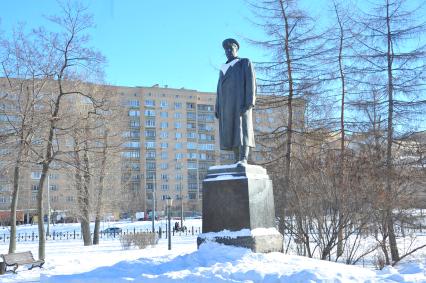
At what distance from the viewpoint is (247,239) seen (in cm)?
915

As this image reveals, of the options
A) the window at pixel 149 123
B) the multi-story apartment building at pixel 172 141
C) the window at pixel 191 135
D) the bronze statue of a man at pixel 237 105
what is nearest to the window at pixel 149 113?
the multi-story apartment building at pixel 172 141

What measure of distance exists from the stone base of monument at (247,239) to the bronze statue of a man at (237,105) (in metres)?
1.50

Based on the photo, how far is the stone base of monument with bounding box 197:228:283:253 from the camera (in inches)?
360

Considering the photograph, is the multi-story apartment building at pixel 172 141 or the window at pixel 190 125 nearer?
the multi-story apartment building at pixel 172 141

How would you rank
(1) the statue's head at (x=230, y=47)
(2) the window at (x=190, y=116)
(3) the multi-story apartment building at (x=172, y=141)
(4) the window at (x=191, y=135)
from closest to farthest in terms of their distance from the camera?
1. (1) the statue's head at (x=230, y=47)
2. (3) the multi-story apartment building at (x=172, y=141)
3. (4) the window at (x=191, y=135)
4. (2) the window at (x=190, y=116)

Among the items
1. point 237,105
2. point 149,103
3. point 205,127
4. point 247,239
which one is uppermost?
point 149,103

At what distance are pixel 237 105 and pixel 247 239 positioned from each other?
2.67m

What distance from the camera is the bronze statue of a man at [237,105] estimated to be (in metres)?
10.2

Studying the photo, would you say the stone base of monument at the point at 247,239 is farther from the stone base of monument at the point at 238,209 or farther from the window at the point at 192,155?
the window at the point at 192,155

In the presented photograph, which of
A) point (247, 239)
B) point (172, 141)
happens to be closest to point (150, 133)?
point (172, 141)

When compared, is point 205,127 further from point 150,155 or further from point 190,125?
point 150,155

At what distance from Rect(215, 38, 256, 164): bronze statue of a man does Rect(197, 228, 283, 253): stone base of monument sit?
4.93ft

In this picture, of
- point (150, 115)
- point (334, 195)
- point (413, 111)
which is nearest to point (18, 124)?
point (334, 195)

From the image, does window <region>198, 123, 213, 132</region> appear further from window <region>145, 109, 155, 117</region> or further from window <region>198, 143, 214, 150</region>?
window <region>145, 109, 155, 117</region>
